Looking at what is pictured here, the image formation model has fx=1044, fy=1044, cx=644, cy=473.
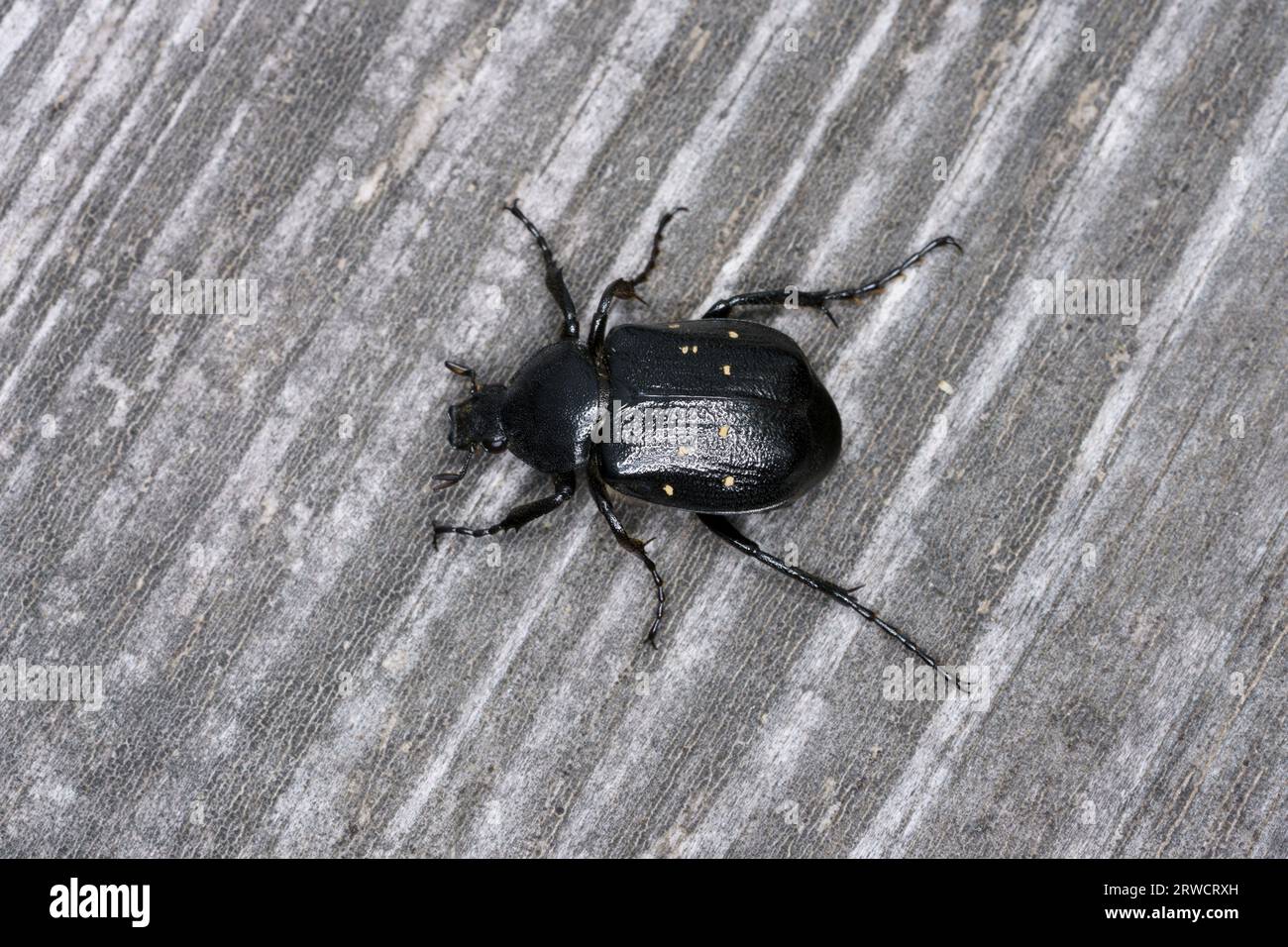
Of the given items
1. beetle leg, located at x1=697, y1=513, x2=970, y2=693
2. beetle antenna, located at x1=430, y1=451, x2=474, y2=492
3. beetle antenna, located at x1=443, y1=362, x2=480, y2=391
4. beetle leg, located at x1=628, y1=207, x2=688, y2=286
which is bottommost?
beetle antenna, located at x1=430, y1=451, x2=474, y2=492

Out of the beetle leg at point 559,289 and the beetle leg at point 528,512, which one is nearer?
the beetle leg at point 528,512

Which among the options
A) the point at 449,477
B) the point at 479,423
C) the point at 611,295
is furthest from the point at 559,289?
the point at 449,477

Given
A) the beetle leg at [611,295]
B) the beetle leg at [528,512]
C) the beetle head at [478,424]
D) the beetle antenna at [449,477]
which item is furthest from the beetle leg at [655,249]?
the beetle antenna at [449,477]

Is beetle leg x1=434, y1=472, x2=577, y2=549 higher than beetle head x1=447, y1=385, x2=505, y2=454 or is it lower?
lower

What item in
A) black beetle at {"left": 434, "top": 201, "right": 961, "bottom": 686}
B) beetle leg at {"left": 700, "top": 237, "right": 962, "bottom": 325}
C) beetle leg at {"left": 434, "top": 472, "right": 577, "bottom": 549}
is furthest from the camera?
beetle leg at {"left": 700, "top": 237, "right": 962, "bottom": 325}

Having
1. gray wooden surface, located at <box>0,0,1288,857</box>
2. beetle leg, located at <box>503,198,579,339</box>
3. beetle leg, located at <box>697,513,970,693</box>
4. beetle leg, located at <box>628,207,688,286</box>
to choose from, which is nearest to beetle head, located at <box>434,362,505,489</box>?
gray wooden surface, located at <box>0,0,1288,857</box>

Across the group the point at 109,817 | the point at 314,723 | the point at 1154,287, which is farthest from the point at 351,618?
the point at 1154,287

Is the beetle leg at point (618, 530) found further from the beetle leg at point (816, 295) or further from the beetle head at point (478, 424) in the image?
the beetle leg at point (816, 295)

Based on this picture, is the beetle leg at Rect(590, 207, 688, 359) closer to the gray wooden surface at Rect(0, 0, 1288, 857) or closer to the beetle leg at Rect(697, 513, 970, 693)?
the gray wooden surface at Rect(0, 0, 1288, 857)
